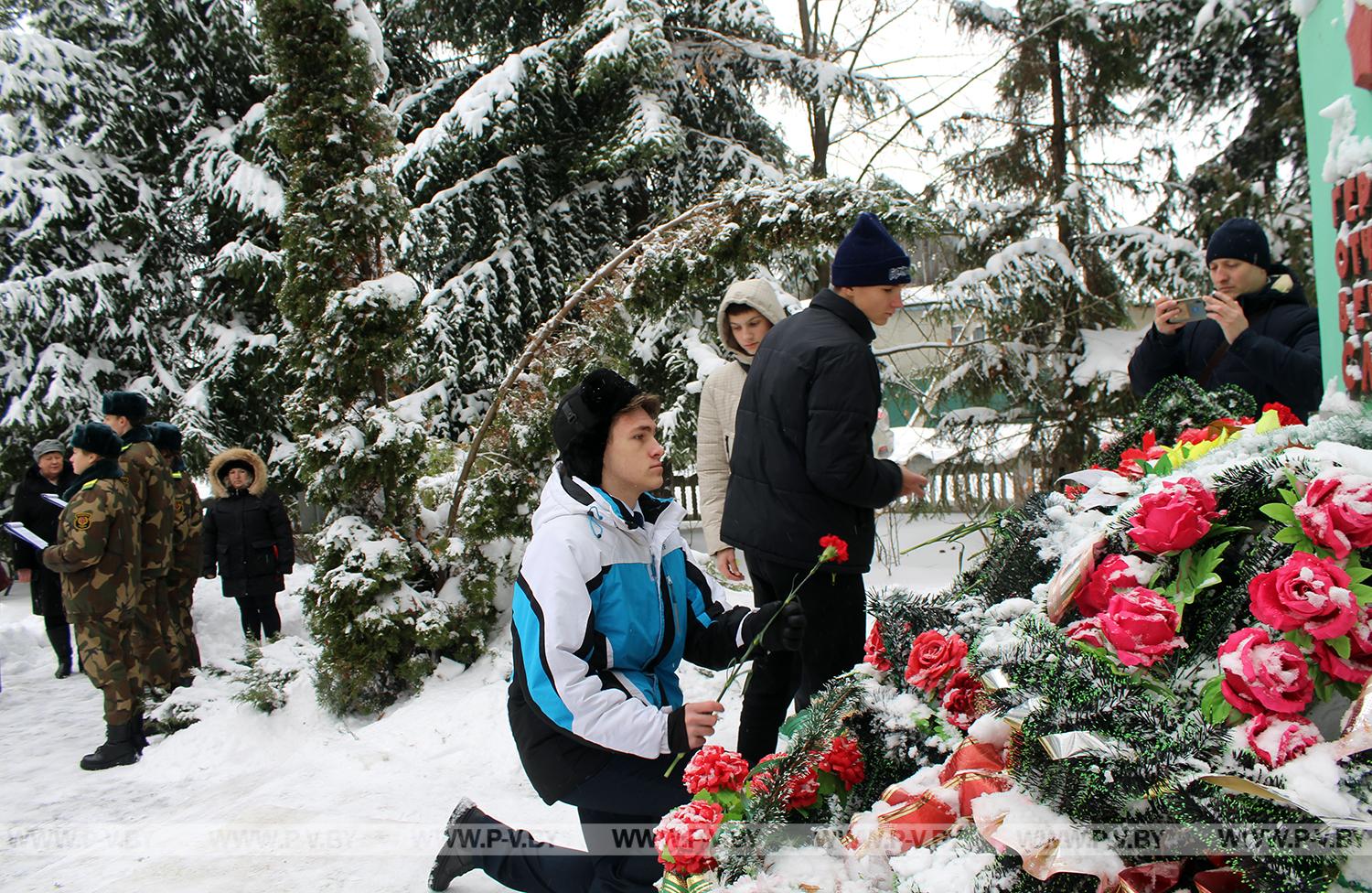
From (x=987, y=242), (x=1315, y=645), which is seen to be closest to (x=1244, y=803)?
(x=1315, y=645)

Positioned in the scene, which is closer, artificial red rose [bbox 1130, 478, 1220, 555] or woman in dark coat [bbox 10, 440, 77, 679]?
artificial red rose [bbox 1130, 478, 1220, 555]

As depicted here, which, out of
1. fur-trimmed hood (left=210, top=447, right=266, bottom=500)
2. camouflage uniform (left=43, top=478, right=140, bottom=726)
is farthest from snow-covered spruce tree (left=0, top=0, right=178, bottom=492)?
camouflage uniform (left=43, top=478, right=140, bottom=726)

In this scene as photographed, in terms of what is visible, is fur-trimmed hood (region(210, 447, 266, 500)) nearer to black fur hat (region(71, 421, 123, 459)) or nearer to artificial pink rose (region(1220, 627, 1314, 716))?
black fur hat (region(71, 421, 123, 459))

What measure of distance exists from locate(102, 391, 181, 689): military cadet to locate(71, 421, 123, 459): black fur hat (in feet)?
1.37

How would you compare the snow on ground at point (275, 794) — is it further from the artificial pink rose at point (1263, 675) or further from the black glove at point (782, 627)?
the artificial pink rose at point (1263, 675)

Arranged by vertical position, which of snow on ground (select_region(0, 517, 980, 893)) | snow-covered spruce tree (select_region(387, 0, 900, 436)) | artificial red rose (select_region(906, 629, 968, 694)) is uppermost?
snow-covered spruce tree (select_region(387, 0, 900, 436))

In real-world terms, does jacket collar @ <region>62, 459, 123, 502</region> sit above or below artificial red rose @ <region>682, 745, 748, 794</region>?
above

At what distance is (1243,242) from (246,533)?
23.2 ft

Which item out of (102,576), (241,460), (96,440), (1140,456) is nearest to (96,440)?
(96,440)

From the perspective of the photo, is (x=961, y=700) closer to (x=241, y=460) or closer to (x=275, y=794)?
(x=275, y=794)

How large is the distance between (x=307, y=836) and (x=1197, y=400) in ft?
12.1

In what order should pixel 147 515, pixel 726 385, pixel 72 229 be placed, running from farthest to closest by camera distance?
pixel 72 229 < pixel 147 515 < pixel 726 385

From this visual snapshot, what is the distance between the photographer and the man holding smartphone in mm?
2516

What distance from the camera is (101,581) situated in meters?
5.07
